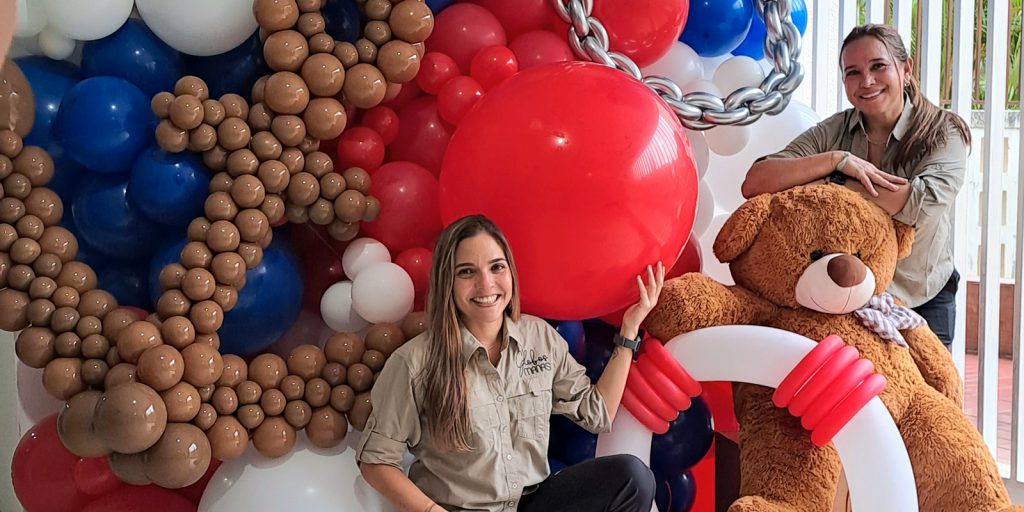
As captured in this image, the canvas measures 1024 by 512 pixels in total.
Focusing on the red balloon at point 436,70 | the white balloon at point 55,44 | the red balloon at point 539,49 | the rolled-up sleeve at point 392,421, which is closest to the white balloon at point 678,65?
the red balloon at point 539,49

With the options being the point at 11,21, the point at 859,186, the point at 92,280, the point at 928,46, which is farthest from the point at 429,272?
the point at 928,46

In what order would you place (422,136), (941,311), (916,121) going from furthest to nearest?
1. (941,311)
2. (916,121)
3. (422,136)

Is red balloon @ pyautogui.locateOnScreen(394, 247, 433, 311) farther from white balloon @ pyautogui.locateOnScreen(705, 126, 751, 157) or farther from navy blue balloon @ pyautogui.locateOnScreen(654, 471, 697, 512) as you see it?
white balloon @ pyautogui.locateOnScreen(705, 126, 751, 157)

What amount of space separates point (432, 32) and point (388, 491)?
98 cm

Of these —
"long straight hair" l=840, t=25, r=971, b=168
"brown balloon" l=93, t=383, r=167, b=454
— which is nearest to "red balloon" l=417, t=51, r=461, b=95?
"brown balloon" l=93, t=383, r=167, b=454

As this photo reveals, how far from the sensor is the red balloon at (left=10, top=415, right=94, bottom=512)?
6.19ft

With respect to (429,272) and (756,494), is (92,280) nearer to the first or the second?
(429,272)

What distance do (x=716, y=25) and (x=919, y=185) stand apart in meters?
0.64

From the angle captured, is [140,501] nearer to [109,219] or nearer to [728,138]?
[109,219]

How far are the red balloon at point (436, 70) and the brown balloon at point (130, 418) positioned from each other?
837mm

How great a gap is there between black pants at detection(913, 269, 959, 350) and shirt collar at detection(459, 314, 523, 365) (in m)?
1.05

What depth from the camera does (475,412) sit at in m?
1.74

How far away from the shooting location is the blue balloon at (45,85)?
6.04 feet

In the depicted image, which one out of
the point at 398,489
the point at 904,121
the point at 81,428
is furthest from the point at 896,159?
the point at 81,428
